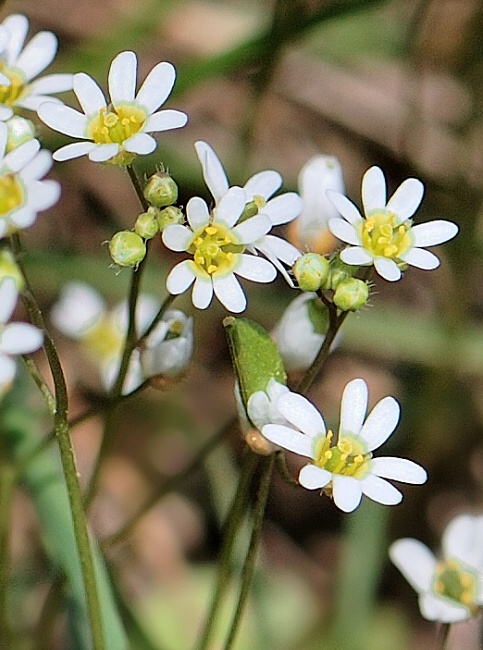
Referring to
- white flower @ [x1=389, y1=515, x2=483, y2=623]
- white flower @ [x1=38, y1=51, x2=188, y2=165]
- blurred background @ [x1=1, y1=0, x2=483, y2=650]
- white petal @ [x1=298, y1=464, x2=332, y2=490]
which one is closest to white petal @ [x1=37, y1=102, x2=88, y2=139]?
white flower @ [x1=38, y1=51, x2=188, y2=165]

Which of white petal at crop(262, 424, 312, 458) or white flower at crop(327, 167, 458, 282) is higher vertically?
white flower at crop(327, 167, 458, 282)

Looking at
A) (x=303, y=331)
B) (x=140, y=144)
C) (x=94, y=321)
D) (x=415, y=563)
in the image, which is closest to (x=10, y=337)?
(x=140, y=144)

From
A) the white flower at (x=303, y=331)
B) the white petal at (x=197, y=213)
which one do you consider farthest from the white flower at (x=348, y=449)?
the white petal at (x=197, y=213)

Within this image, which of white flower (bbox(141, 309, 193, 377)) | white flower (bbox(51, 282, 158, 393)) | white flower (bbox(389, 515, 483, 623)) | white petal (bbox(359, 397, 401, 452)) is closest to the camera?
white petal (bbox(359, 397, 401, 452))

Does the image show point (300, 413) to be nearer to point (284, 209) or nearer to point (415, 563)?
point (284, 209)

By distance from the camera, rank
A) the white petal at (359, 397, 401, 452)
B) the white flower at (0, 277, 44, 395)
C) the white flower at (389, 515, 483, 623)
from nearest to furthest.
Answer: the white flower at (0, 277, 44, 395)
the white petal at (359, 397, 401, 452)
the white flower at (389, 515, 483, 623)

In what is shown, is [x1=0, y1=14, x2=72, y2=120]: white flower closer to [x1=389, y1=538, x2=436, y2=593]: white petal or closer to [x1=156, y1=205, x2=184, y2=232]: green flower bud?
[x1=156, y1=205, x2=184, y2=232]: green flower bud
